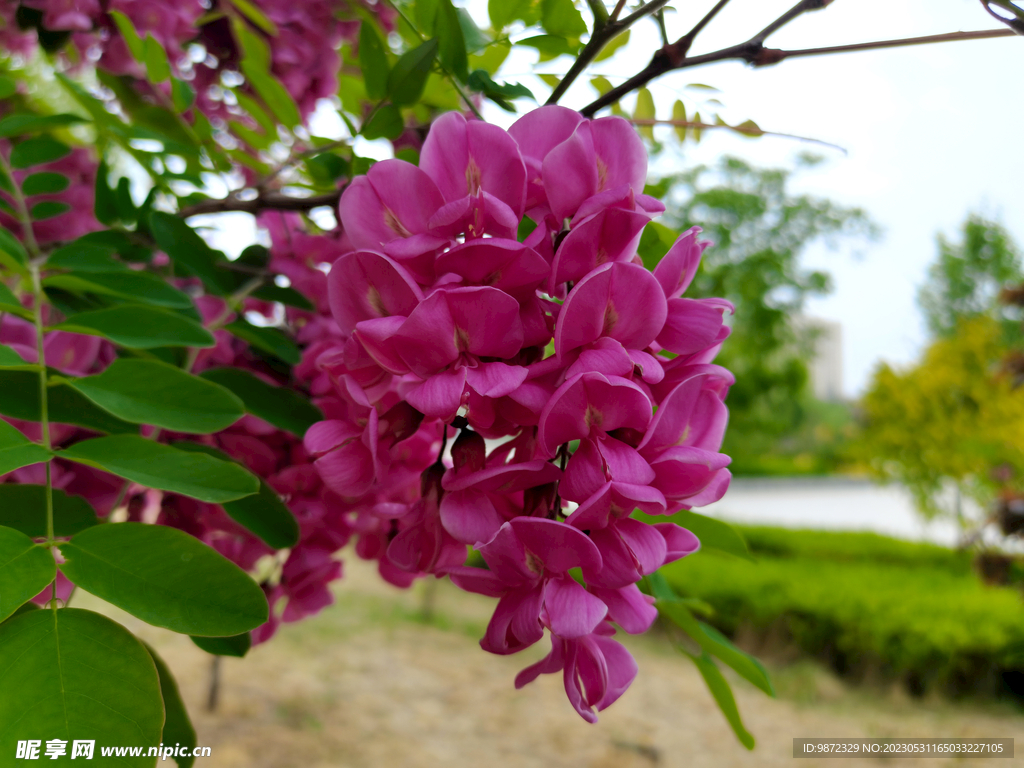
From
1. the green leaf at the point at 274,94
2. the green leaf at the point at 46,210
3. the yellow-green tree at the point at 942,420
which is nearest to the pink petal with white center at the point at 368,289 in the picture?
the green leaf at the point at 274,94

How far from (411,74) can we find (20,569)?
339 mm

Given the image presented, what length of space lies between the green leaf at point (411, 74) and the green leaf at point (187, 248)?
0.22 m

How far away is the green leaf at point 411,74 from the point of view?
0.42 m

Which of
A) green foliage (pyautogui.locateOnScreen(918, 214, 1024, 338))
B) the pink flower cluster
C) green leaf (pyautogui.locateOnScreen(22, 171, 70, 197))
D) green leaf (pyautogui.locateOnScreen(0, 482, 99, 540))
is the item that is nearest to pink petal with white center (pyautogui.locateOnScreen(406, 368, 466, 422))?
the pink flower cluster

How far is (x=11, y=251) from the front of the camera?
1.50 feet

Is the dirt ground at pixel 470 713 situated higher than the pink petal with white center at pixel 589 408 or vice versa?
the pink petal with white center at pixel 589 408

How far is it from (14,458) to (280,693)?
303 centimetres

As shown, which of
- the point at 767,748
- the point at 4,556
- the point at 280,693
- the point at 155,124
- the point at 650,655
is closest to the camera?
the point at 4,556

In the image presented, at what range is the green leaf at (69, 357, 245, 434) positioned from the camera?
0.39 m

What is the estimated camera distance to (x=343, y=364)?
1.21 feet

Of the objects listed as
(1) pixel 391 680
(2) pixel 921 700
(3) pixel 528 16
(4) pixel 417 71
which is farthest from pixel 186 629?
(2) pixel 921 700

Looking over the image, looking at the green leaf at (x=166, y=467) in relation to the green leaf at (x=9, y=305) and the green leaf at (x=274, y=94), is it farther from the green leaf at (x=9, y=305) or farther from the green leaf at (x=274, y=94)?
the green leaf at (x=274, y=94)

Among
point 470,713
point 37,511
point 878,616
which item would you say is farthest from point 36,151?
point 878,616

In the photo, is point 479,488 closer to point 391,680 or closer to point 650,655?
point 391,680
